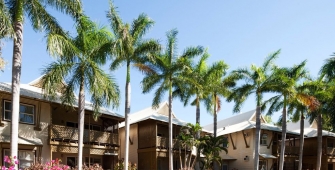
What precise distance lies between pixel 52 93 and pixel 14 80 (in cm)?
409

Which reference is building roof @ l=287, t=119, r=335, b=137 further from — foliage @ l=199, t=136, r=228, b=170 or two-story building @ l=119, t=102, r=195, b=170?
two-story building @ l=119, t=102, r=195, b=170

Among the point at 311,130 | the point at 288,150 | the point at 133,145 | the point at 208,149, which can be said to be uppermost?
the point at 311,130

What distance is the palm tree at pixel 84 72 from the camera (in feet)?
66.5

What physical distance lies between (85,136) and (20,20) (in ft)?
38.1

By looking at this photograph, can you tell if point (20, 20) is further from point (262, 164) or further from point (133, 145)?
point (262, 164)

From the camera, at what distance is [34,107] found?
2405cm

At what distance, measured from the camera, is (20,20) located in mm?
16609

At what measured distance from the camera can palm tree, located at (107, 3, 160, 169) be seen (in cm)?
2388

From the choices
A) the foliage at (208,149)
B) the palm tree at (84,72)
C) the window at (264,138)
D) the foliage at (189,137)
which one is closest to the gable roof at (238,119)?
the window at (264,138)

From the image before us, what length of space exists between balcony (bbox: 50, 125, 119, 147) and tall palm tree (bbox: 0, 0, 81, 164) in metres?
8.19

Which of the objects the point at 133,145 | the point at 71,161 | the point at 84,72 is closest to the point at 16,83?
the point at 84,72

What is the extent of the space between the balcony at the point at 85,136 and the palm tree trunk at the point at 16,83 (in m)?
8.87

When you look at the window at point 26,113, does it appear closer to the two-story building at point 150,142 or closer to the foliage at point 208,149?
the two-story building at point 150,142

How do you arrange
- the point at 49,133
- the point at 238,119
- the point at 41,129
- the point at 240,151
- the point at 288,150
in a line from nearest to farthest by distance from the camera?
1. the point at 41,129
2. the point at 49,133
3. the point at 240,151
4. the point at 288,150
5. the point at 238,119
